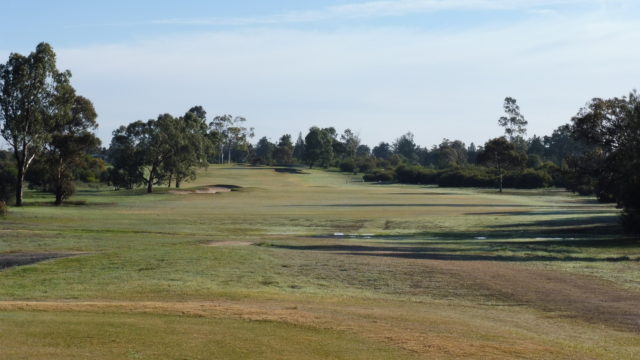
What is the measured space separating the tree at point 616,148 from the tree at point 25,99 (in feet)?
Answer: 161

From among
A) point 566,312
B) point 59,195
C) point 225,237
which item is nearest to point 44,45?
point 59,195

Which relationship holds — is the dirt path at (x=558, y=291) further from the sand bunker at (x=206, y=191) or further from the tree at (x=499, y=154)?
the tree at (x=499, y=154)

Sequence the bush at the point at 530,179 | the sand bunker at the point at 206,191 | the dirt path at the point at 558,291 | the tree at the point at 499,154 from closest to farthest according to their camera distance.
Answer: the dirt path at the point at 558,291 < the sand bunker at the point at 206,191 < the tree at the point at 499,154 < the bush at the point at 530,179

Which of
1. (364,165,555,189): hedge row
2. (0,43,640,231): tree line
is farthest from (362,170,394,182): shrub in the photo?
(0,43,640,231): tree line

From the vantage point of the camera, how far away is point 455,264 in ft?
97.0

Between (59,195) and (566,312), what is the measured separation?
66.6 m

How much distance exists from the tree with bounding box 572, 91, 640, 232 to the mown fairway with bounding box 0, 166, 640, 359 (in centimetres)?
278

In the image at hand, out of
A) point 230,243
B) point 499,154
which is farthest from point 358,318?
point 499,154

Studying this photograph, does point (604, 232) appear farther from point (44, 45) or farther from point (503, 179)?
point (503, 179)

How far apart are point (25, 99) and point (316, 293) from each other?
5706 cm

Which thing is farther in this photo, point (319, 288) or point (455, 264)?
point (455, 264)

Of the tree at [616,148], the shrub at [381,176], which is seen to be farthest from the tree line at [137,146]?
the shrub at [381,176]

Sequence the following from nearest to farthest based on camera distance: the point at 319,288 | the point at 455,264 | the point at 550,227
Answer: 1. the point at 319,288
2. the point at 455,264
3. the point at 550,227

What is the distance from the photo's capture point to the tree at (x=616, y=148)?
42594mm
